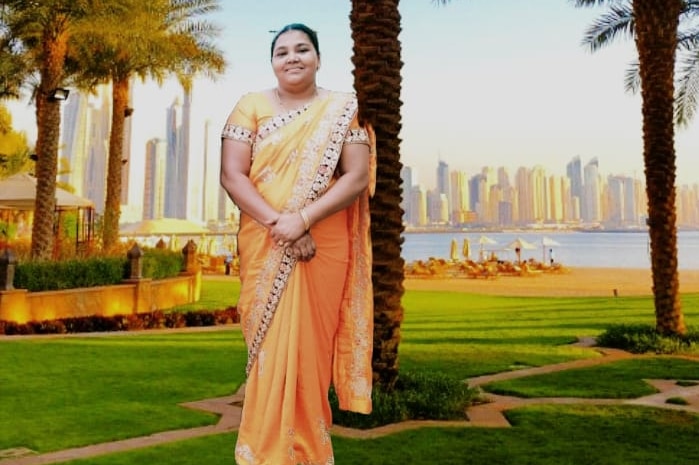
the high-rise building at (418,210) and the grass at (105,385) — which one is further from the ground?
the high-rise building at (418,210)

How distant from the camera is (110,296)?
1420cm

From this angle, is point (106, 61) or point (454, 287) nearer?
point (106, 61)

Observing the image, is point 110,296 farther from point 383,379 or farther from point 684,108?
point 684,108

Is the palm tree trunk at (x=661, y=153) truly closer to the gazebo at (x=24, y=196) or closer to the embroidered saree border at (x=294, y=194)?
the embroidered saree border at (x=294, y=194)

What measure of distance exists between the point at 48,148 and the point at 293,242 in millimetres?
14775

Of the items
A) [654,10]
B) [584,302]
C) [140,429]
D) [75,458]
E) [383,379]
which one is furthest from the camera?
[584,302]

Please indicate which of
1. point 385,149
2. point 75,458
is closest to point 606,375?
point 385,149

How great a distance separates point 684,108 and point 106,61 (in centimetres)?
1691

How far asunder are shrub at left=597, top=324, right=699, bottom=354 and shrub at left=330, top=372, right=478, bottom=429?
4.68 m

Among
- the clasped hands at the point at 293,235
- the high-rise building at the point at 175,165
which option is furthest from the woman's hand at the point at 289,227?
the high-rise building at the point at 175,165

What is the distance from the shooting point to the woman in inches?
106

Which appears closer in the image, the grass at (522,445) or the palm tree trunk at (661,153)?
the grass at (522,445)

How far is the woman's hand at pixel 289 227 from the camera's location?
257cm

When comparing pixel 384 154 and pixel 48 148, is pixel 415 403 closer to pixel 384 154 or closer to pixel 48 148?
pixel 384 154
